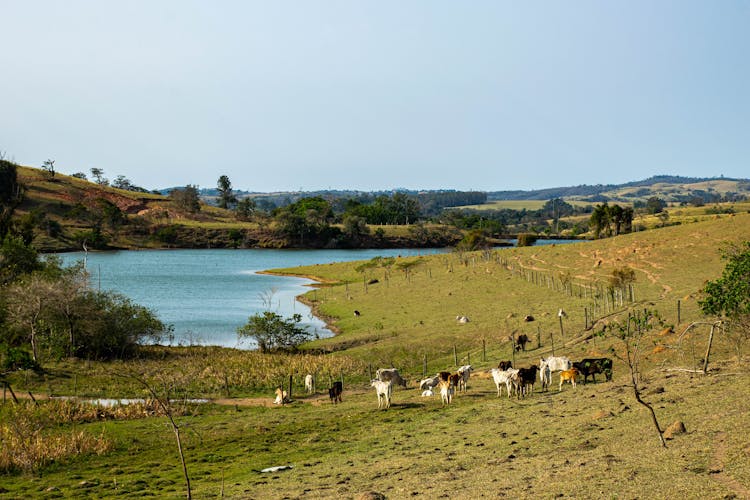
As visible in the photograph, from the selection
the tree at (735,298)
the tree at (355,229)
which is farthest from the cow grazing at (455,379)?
the tree at (355,229)

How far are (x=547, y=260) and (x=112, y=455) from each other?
6412 centimetres

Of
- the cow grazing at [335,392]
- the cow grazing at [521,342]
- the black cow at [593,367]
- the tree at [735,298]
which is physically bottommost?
the cow grazing at [335,392]

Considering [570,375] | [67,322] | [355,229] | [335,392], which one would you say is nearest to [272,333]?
[67,322]

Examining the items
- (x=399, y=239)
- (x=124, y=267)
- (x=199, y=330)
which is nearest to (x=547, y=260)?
(x=199, y=330)

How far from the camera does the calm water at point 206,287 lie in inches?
2416

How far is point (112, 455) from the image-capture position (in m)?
23.3

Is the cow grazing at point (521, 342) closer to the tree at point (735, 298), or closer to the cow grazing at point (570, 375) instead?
the cow grazing at point (570, 375)

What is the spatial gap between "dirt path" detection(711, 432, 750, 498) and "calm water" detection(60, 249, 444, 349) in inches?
1649

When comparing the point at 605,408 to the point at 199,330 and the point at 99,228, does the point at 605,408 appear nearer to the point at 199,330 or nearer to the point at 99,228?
the point at 199,330

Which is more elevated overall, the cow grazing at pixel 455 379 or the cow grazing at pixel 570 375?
the cow grazing at pixel 570 375

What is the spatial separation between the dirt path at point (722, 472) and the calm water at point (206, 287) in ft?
137

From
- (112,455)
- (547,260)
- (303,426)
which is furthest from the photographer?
(547,260)

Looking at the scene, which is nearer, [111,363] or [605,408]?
[605,408]

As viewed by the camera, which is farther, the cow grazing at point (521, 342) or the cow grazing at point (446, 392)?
the cow grazing at point (521, 342)
